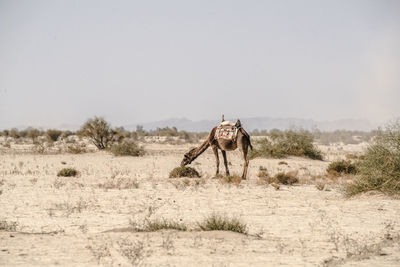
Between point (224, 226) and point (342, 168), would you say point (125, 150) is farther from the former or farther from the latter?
point (224, 226)

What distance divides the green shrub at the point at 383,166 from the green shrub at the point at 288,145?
15487mm

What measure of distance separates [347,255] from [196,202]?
20.6 feet

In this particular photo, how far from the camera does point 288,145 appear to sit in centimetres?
3067

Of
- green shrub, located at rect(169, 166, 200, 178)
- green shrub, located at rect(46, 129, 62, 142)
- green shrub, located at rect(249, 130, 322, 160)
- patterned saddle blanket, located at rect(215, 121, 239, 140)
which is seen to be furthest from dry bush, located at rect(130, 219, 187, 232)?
green shrub, located at rect(46, 129, 62, 142)

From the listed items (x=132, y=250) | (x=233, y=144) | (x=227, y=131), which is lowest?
(x=132, y=250)

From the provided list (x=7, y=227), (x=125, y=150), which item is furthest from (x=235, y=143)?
(x=125, y=150)

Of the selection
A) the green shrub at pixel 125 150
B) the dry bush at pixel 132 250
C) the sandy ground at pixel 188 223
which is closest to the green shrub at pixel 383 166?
the sandy ground at pixel 188 223

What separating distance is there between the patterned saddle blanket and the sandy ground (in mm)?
1777

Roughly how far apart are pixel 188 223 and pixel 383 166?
20.7ft

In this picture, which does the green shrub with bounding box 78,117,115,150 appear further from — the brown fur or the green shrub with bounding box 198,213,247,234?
the green shrub with bounding box 198,213,247,234

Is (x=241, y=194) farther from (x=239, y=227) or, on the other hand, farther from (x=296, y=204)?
(x=239, y=227)

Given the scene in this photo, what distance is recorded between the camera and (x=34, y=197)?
1448 cm

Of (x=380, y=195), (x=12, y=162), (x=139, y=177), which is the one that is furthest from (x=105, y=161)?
(x=380, y=195)

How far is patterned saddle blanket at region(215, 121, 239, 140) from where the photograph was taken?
1825cm
